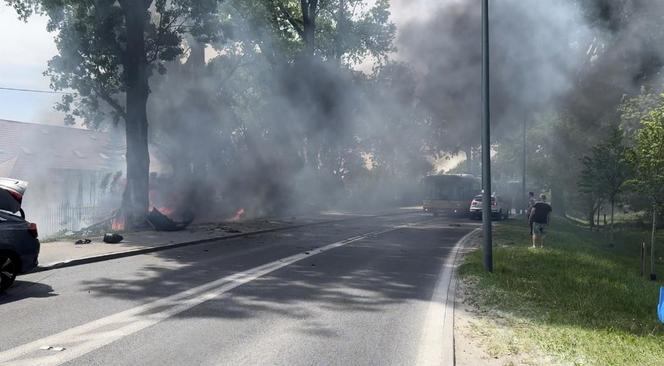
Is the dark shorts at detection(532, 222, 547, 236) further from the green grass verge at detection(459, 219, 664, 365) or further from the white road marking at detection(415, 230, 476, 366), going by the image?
the white road marking at detection(415, 230, 476, 366)

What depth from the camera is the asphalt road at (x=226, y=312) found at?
4273mm

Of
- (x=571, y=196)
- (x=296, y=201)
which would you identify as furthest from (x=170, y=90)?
(x=571, y=196)

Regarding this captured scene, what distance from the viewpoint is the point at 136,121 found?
17297 mm

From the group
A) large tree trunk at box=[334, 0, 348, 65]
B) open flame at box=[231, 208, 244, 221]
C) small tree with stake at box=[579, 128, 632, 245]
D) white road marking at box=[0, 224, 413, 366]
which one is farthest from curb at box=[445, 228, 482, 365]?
large tree trunk at box=[334, 0, 348, 65]

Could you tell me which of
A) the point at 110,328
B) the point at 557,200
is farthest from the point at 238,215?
the point at 557,200

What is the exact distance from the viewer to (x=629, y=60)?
21.5 m

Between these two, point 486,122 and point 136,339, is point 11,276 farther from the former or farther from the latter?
point 486,122

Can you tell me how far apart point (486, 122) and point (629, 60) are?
1612 centimetres

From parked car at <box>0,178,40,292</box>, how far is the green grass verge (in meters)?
5.73

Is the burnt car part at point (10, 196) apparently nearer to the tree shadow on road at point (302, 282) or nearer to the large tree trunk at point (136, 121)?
the tree shadow on road at point (302, 282)

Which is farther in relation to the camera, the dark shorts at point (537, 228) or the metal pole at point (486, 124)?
the dark shorts at point (537, 228)

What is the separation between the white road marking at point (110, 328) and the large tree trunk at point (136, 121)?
414 inches

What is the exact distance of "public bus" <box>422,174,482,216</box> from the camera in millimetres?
27719

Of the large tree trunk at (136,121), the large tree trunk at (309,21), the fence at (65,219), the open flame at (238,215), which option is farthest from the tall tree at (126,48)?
the large tree trunk at (309,21)
